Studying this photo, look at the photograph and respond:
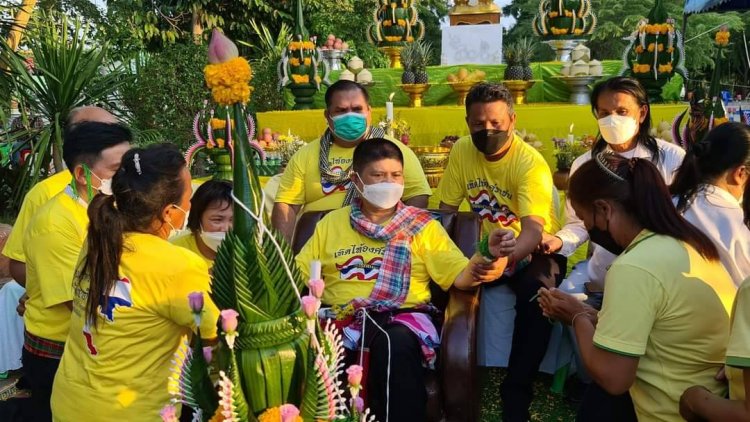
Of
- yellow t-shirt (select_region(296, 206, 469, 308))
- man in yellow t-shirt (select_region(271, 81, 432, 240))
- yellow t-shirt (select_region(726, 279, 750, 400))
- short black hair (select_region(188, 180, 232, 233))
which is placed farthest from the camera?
man in yellow t-shirt (select_region(271, 81, 432, 240))

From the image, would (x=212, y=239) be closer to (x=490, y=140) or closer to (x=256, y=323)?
(x=256, y=323)

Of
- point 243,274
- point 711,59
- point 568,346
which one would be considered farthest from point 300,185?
point 711,59

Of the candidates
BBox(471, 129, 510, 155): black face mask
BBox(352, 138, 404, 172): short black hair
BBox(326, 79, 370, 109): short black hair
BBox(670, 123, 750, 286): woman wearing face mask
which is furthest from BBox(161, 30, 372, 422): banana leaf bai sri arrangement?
BBox(326, 79, 370, 109): short black hair

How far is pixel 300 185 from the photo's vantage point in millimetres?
3734

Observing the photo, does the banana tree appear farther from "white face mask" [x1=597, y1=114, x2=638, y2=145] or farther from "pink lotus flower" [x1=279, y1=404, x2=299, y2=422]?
"pink lotus flower" [x1=279, y1=404, x2=299, y2=422]

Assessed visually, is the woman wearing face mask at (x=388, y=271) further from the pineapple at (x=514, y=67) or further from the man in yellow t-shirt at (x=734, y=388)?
the pineapple at (x=514, y=67)

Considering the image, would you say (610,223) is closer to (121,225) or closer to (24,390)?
(121,225)

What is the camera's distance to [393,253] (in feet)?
9.30

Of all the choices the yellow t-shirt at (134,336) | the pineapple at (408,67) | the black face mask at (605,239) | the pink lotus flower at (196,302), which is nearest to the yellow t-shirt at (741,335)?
the black face mask at (605,239)

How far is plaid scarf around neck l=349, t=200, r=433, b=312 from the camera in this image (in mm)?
2771

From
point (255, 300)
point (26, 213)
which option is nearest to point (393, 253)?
point (255, 300)

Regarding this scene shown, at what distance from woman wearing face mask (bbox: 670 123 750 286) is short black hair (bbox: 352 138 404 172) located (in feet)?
3.95

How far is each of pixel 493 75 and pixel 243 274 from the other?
6.48 meters

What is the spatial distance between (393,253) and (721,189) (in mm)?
1342
